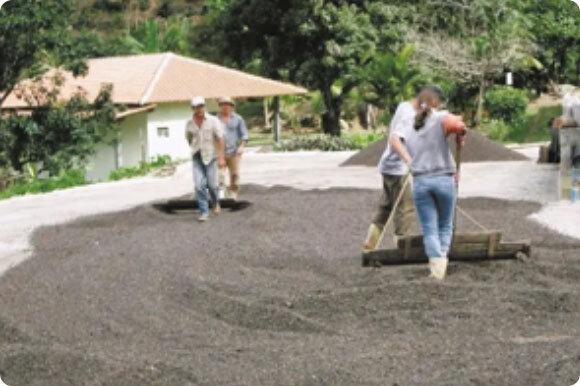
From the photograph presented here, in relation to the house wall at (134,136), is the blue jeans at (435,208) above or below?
above

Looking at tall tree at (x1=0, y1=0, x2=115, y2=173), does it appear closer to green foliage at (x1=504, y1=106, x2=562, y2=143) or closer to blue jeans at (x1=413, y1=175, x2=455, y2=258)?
green foliage at (x1=504, y1=106, x2=562, y2=143)

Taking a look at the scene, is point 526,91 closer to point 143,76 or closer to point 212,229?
point 143,76

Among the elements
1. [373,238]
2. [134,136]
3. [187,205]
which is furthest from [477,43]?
[373,238]

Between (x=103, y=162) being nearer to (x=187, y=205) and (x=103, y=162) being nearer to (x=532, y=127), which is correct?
(x=532, y=127)

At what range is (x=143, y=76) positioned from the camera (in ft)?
134

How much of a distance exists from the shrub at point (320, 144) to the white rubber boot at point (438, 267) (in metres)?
26.5

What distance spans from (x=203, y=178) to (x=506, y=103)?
30.0 meters

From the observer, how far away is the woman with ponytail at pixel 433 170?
9.20 m

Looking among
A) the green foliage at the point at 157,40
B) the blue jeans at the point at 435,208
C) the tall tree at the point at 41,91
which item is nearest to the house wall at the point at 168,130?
the tall tree at the point at 41,91

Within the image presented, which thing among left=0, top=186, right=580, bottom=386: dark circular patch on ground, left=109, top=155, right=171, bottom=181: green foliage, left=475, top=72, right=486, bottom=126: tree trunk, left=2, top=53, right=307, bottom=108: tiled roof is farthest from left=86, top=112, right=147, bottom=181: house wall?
left=0, top=186, right=580, bottom=386: dark circular patch on ground

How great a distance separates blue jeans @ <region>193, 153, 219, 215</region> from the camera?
14531 mm

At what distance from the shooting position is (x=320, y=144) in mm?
36281

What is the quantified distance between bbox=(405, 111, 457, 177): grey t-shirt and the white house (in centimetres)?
2570

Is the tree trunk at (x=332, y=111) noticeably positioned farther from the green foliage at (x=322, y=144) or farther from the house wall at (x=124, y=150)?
the house wall at (x=124, y=150)
